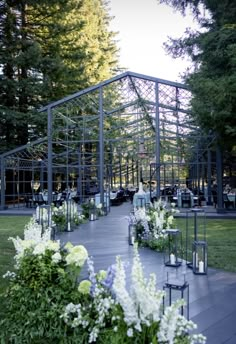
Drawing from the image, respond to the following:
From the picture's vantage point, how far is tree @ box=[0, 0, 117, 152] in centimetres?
2117

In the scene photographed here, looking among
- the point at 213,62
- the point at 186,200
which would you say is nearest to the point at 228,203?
the point at 186,200

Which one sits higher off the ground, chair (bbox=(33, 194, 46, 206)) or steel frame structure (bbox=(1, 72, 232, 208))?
steel frame structure (bbox=(1, 72, 232, 208))

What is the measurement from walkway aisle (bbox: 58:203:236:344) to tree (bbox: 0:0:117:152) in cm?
1395

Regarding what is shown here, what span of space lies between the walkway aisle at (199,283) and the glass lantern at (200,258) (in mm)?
104

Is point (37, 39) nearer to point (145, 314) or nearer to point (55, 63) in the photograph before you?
point (55, 63)

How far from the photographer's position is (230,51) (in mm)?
10219

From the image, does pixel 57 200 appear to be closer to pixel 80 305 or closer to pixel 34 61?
pixel 34 61

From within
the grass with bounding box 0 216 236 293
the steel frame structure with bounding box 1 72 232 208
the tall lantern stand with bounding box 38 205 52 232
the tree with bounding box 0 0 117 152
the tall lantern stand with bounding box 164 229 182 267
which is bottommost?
the grass with bounding box 0 216 236 293

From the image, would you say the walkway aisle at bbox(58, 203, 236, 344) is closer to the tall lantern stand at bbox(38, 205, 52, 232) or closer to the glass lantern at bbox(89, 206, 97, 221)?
the tall lantern stand at bbox(38, 205, 52, 232)

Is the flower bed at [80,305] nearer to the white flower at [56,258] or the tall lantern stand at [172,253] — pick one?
the white flower at [56,258]

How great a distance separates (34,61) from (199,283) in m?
19.1

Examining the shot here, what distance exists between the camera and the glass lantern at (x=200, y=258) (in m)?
5.22

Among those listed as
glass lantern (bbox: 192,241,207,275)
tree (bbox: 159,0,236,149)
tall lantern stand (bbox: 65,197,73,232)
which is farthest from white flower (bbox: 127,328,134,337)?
tree (bbox: 159,0,236,149)

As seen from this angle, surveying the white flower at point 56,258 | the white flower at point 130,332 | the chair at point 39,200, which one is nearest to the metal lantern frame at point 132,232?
the white flower at point 56,258
